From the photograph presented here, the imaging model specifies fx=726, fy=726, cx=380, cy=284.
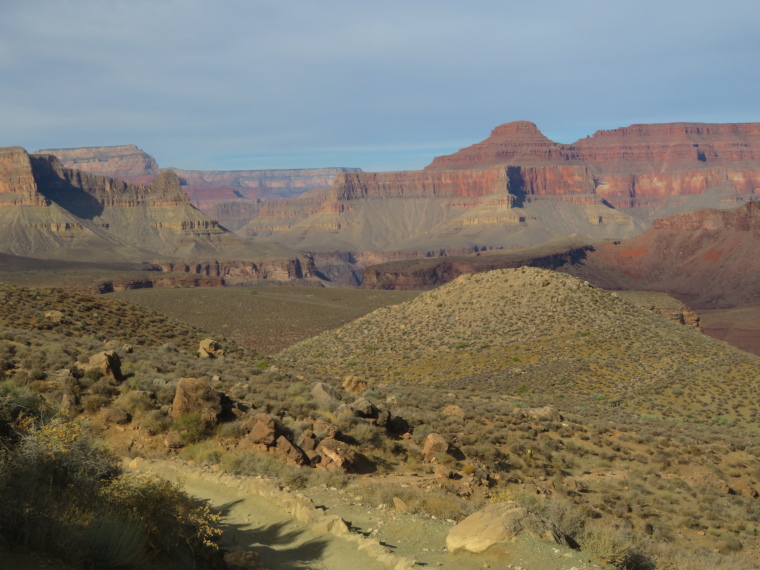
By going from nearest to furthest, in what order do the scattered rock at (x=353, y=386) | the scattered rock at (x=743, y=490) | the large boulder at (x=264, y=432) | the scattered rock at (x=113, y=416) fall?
the large boulder at (x=264, y=432), the scattered rock at (x=113, y=416), the scattered rock at (x=743, y=490), the scattered rock at (x=353, y=386)

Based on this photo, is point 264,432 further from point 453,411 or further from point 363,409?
point 453,411

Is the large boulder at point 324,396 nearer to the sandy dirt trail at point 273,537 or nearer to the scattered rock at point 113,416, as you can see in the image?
the scattered rock at point 113,416

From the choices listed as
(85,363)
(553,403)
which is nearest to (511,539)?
(85,363)

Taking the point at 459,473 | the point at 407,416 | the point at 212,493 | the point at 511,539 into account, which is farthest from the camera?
the point at 407,416

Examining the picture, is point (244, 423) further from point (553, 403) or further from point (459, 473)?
point (553, 403)

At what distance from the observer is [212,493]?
1391 centimetres

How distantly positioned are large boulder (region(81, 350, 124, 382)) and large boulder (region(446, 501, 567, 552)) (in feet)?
36.5

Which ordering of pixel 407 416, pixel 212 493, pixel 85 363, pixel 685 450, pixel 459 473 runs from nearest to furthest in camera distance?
pixel 212 493 → pixel 459 473 → pixel 85 363 → pixel 407 416 → pixel 685 450

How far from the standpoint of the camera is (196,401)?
1716 cm

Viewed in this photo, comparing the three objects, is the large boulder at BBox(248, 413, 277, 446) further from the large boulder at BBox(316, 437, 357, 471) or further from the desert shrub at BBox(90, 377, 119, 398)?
the desert shrub at BBox(90, 377, 119, 398)

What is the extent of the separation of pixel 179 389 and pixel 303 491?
487cm

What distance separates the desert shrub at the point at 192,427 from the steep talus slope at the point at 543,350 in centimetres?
2192

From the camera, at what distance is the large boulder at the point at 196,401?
16.9 metres

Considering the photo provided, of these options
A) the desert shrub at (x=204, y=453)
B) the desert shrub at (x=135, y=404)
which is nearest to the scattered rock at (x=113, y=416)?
the desert shrub at (x=135, y=404)
